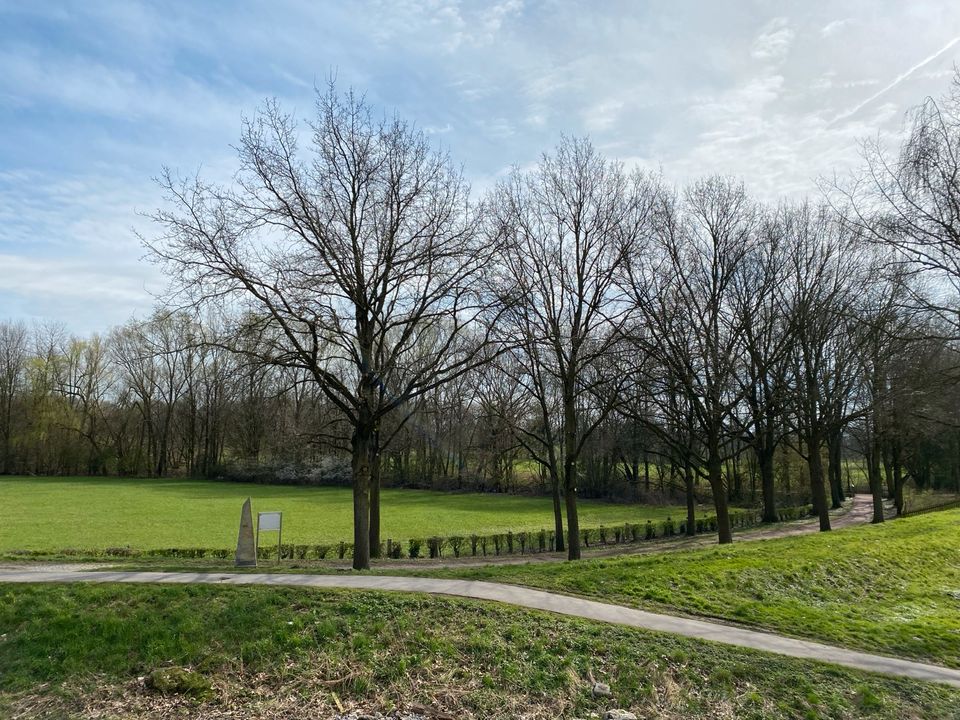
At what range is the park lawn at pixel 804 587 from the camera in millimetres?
9383

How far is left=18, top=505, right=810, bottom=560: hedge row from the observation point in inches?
733

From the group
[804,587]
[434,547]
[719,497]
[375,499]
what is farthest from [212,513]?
[804,587]

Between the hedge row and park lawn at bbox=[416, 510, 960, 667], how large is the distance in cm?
942

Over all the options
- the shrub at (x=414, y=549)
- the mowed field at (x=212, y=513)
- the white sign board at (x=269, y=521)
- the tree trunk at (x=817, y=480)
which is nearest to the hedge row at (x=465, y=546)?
the shrub at (x=414, y=549)

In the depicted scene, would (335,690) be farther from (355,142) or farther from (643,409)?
(643,409)

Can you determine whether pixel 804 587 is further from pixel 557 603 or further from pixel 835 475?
pixel 835 475

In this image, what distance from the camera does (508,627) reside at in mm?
8336

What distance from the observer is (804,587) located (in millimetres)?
11680

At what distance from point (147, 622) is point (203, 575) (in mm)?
2709

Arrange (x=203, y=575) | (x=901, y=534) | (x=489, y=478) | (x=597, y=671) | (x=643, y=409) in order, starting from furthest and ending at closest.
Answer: (x=489, y=478) → (x=643, y=409) → (x=901, y=534) → (x=203, y=575) → (x=597, y=671)

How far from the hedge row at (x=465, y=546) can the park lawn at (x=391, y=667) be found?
9.40 m

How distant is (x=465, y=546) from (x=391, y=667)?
1774cm

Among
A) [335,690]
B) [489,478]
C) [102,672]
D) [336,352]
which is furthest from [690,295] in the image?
[489,478]

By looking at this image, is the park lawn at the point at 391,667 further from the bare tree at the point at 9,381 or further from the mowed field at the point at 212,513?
the bare tree at the point at 9,381
